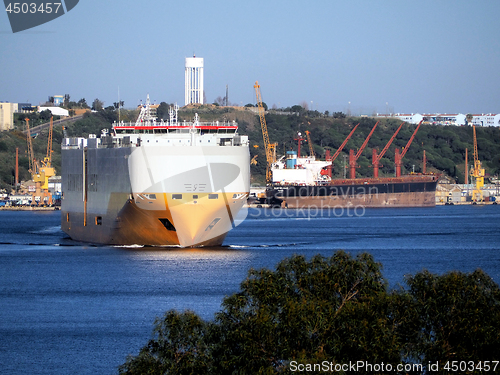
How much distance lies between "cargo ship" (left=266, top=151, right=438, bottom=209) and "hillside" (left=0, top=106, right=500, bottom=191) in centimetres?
2968

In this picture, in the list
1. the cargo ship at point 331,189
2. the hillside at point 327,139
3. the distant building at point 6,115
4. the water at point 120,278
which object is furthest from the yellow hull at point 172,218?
the distant building at point 6,115

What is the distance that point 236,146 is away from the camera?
37812 mm

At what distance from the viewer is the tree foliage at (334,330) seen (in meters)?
11.7

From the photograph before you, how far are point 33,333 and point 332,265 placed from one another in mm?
12046

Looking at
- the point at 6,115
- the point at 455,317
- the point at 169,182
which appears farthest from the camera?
the point at 6,115

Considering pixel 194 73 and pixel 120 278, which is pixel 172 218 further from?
pixel 194 73

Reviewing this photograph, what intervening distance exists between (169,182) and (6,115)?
5664 inches

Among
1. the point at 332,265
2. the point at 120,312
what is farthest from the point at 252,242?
the point at 332,265

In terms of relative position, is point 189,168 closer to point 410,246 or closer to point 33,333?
point 33,333

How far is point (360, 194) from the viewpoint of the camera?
11288cm

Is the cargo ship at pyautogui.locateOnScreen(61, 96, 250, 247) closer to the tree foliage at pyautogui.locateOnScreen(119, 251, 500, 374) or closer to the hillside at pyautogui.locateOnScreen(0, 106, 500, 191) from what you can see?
the tree foliage at pyautogui.locateOnScreen(119, 251, 500, 374)

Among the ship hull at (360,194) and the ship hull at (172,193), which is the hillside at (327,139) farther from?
the ship hull at (172,193)

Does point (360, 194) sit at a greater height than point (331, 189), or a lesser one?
lesser

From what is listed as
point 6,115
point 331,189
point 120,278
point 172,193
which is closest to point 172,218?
point 172,193
